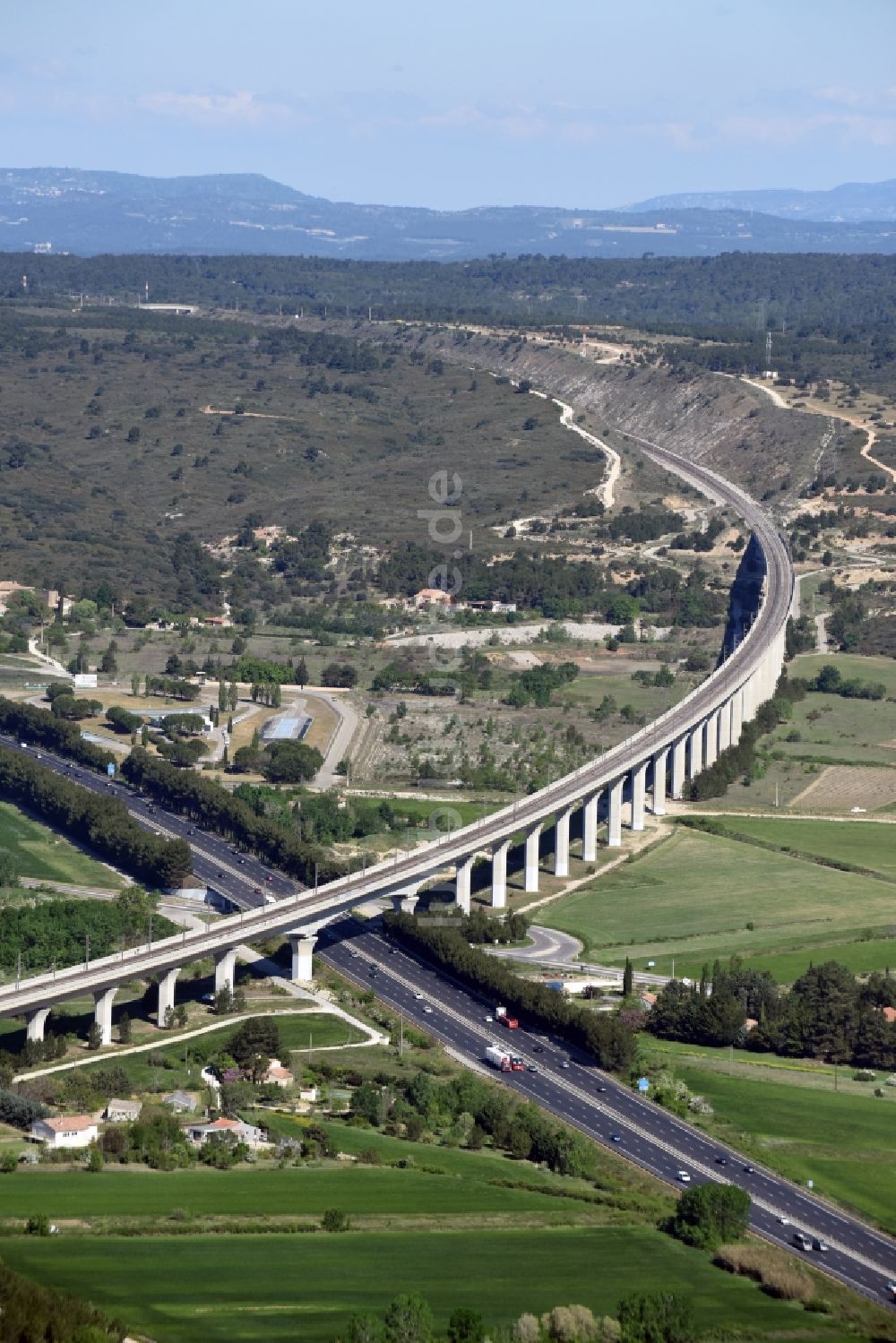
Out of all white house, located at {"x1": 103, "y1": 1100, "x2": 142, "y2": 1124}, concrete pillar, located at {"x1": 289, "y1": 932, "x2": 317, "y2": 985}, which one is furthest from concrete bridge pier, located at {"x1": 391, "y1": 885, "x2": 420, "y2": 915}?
white house, located at {"x1": 103, "y1": 1100, "x2": 142, "y2": 1124}

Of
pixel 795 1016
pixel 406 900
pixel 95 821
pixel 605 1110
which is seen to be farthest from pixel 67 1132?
pixel 95 821

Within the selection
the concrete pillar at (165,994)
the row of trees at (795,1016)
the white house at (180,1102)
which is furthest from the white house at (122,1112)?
the row of trees at (795,1016)

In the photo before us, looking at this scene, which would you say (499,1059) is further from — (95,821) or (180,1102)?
(95,821)

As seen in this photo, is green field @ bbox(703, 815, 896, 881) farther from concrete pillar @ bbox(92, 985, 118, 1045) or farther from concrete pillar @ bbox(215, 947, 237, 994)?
concrete pillar @ bbox(92, 985, 118, 1045)

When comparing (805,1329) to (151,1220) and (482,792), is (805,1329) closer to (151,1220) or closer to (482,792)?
(151,1220)

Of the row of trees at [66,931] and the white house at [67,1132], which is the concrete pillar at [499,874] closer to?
the row of trees at [66,931]

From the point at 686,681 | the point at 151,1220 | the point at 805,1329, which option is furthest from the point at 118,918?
the point at 686,681
